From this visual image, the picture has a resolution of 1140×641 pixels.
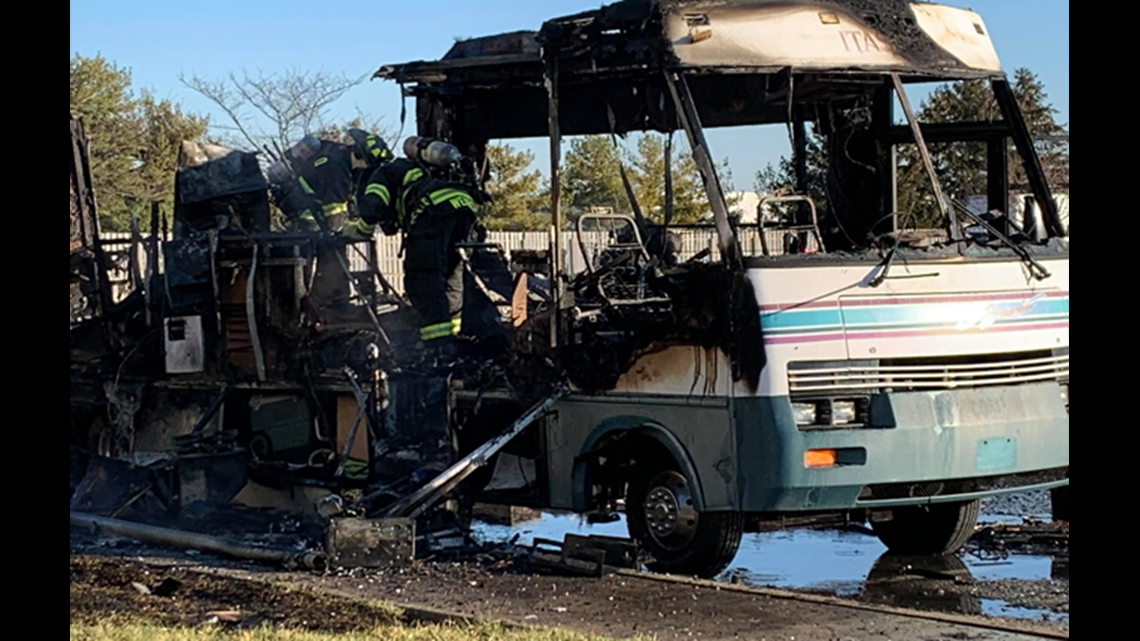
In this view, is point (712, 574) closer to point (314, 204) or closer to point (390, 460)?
point (390, 460)

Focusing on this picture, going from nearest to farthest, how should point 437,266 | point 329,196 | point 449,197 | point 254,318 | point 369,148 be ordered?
point 449,197 < point 437,266 < point 254,318 < point 369,148 < point 329,196

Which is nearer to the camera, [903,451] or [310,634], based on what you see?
[310,634]

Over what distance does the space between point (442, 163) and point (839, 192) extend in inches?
98.8

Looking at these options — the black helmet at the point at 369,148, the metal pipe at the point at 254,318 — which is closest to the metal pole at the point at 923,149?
the black helmet at the point at 369,148

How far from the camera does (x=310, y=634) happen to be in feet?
21.5

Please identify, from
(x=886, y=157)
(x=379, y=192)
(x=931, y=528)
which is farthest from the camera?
(x=379, y=192)

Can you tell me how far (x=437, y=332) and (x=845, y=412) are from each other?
3.10 metres

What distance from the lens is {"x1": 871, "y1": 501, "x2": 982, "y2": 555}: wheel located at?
9109 millimetres

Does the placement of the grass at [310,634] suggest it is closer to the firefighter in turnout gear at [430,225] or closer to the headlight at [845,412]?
the headlight at [845,412]

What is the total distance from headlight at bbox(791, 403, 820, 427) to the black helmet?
3966mm

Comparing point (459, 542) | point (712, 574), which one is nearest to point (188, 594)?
point (459, 542)

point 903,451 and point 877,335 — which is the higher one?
point 877,335

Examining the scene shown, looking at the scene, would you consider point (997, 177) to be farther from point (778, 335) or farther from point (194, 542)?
point (194, 542)

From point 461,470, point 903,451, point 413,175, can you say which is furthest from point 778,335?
point 413,175
